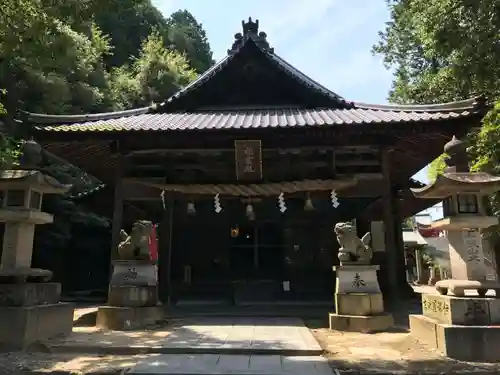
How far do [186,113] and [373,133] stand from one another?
6.03 meters

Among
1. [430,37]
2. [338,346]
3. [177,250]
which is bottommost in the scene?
[338,346]

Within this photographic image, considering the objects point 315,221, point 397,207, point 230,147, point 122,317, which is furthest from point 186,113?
point 397,207

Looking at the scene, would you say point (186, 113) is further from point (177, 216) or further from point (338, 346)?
point (338, 346)

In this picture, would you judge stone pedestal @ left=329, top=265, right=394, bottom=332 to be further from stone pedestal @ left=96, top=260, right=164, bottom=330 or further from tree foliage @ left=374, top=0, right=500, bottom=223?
tree foliage @ left=374, top=0, right=500, bottom=223

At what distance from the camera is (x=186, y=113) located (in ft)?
43.7

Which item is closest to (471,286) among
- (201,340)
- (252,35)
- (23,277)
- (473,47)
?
(201,340)

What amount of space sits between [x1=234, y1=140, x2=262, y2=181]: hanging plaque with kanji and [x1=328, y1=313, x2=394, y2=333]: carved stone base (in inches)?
163

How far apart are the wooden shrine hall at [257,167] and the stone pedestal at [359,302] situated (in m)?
1.32

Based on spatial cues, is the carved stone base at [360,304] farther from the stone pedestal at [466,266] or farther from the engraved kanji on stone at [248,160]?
the engraved kanji on stone at [248,160]

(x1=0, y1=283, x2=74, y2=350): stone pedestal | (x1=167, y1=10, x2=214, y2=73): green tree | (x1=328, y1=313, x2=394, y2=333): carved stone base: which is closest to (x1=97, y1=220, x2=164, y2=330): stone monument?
(x1=0, y1=283, x2=74, y2=350): stone pedestal

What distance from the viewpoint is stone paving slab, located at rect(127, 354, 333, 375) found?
541cm

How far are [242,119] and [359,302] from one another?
19.0 ft

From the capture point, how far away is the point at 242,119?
11.6 meters

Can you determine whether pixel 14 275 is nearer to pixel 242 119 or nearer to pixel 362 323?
pixel 362 323
